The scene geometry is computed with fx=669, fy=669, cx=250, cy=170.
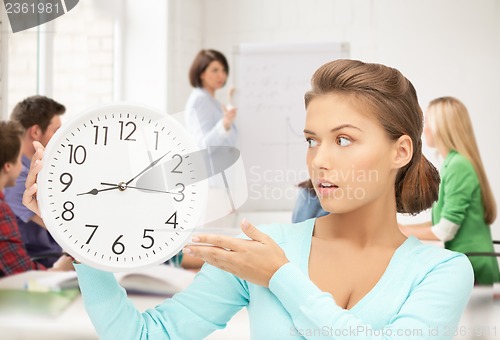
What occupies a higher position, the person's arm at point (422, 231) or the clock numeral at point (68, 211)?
the clock numeral at point (68, 211)

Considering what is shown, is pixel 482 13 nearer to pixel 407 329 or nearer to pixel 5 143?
pixel 5 143

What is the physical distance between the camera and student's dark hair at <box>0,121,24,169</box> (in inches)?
87.4

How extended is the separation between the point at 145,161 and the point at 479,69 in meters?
3.57

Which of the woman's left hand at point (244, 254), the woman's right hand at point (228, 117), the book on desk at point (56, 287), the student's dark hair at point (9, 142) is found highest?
Answer: the woman's left hand at point (244, 254)

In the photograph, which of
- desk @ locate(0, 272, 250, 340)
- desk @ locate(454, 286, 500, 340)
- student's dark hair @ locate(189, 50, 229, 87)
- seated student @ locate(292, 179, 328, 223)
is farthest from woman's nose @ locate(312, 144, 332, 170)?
student's dark hair @ locate(189, 50, 229, 87)

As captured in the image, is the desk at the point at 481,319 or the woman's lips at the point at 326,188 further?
the desk at the point at 481,319

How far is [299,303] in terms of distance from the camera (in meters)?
0.81

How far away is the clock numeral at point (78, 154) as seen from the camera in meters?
0.79

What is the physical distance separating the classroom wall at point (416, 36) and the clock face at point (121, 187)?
9.47 feet

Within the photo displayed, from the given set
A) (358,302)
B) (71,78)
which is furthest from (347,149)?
(71,78)

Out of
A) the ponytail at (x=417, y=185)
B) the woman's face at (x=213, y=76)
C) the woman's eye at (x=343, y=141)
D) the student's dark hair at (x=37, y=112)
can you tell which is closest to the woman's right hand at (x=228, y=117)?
the woman's face at (x=213, y=76)

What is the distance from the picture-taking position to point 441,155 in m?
2.44

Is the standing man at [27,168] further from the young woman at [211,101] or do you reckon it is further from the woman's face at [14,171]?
the young woman at [211,101]

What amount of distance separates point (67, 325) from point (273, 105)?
268cm
